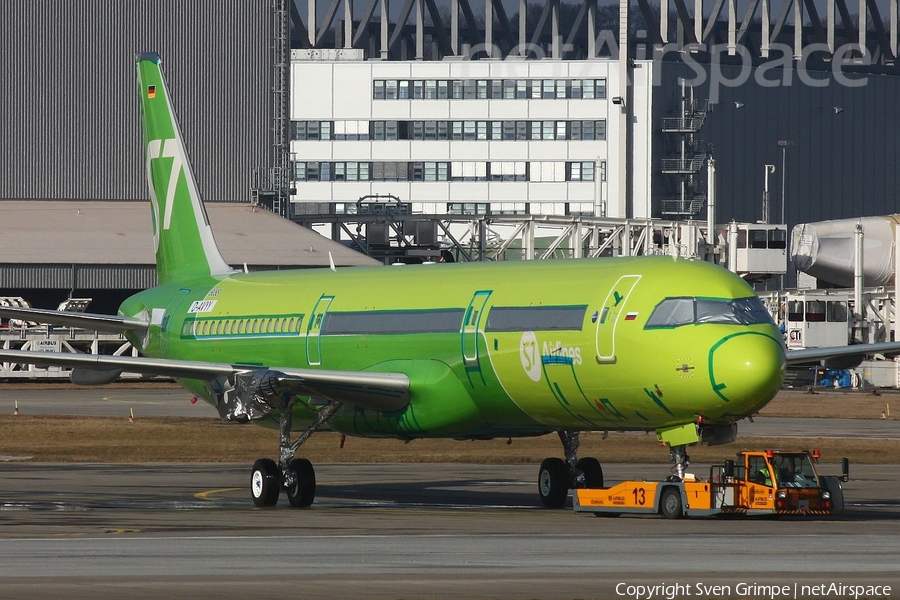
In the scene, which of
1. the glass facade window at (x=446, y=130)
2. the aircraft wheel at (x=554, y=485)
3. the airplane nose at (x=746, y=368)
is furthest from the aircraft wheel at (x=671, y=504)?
the glass facade window at (x=446, y=130)

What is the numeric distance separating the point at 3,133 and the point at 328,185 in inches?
1866

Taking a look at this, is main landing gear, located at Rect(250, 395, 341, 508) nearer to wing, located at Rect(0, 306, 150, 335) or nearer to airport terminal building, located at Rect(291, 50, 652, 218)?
wing, located at Rect(0, 306, 150, 335)

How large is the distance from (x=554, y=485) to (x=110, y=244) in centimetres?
6188

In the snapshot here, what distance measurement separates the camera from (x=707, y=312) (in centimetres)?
2605

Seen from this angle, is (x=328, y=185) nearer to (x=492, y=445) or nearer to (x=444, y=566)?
(x=492, y=445)

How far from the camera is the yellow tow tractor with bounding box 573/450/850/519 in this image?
25.5 metres

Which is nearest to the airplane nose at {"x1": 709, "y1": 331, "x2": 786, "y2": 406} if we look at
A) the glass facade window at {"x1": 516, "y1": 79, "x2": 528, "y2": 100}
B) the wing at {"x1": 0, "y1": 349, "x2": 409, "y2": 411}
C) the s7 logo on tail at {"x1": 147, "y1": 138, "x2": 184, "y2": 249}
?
the wing at {"x1": 0, "y1": 349, "x2": 409, "y2": 411}

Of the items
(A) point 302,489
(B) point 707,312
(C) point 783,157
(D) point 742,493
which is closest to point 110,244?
(A) point 302,489

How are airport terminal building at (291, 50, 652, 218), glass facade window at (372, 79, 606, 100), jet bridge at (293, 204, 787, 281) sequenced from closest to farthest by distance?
jet bridge at (293, 204, 787, 281) < airport terminal building at (291, 50, 652, 218) < glass facade window at (372, 79, 606, 100)

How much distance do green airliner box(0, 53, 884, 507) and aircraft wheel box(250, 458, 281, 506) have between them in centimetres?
3

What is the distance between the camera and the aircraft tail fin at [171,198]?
136ft

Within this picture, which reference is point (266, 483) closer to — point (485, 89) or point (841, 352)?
point (841, 352)

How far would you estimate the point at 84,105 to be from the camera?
92125 mm

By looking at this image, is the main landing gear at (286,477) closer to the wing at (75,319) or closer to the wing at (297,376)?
the wing at (297,376)
